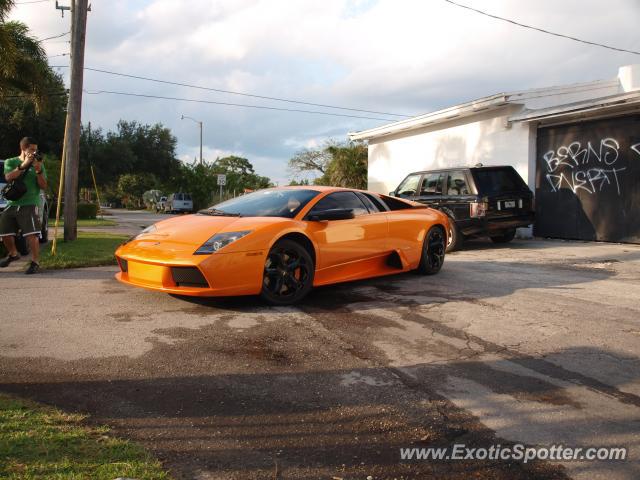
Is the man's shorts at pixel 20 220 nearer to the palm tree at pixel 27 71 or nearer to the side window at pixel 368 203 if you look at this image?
the side window at pixel 368 203

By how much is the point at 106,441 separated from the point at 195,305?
2.78 metres

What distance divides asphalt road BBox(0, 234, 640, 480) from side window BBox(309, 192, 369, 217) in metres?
0.95

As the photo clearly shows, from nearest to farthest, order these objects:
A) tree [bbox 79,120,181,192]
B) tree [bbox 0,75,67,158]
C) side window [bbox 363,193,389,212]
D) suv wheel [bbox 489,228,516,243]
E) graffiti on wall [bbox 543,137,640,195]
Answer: side window [bbox 363,193,389,212] → graffiti on wall [bbox 543,137,640,195] → suv wheel [bbox 489,228,516,243] → tree [bbox 0,75,67,158] → tree [bbox 79,120,181,192]

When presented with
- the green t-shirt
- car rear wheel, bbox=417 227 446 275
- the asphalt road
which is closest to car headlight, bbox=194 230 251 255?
the asphalt road

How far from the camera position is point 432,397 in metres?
3.02

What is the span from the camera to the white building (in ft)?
36.6

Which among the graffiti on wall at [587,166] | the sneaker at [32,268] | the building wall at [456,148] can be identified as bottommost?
the sneaker at [32,268]

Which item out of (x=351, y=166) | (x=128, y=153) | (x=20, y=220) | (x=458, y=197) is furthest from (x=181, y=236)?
(x=128, y=153)

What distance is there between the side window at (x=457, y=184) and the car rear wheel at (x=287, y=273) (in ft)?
18.7

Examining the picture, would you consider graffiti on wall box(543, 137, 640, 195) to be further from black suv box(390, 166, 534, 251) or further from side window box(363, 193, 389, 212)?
side window box(363, 193, 389, 212)

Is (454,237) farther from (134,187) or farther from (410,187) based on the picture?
(134,187)

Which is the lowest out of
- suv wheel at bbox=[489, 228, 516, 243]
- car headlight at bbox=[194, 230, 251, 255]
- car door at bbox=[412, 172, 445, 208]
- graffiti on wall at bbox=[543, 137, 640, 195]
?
suv wheel at bbox=[489, 228, 516, 243]

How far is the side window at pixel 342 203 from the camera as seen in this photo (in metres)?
5.91

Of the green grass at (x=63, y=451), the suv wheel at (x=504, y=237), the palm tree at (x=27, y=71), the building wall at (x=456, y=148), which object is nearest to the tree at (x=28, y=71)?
the palm tree at (x=27, y=71)
